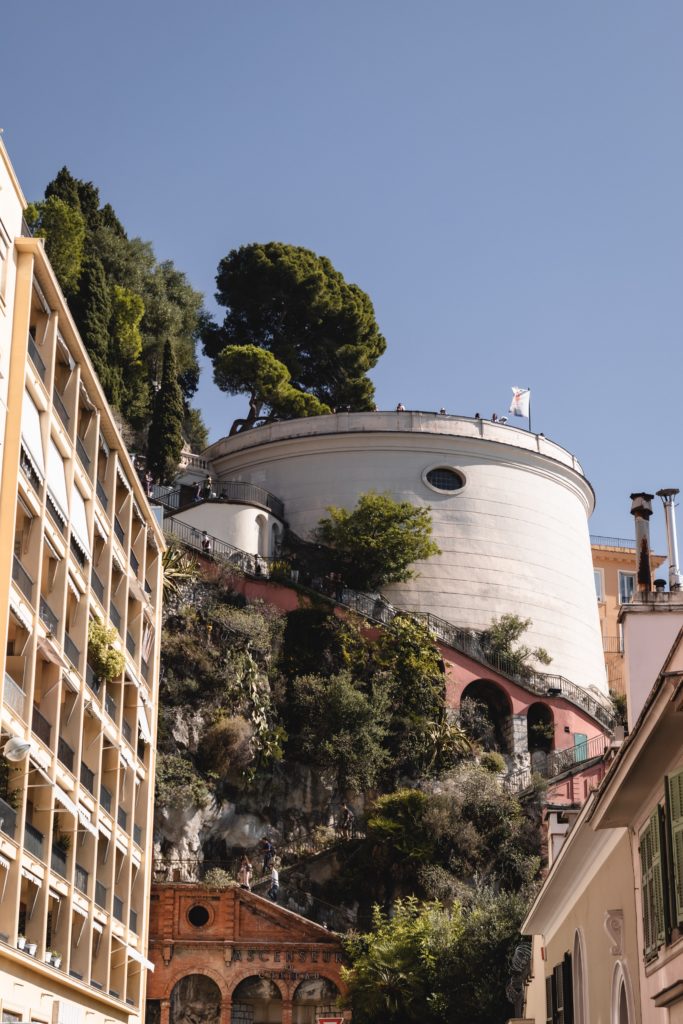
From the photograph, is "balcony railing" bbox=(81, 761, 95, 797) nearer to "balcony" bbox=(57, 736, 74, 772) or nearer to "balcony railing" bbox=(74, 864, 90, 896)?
"balcony" bbox=(57, 736, 74, 772)

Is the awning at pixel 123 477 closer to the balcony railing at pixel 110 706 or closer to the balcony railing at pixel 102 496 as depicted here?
the balcony railing at pixel 102 496

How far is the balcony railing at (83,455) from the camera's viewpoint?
30.1m

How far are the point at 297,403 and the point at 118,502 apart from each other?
30736 mm

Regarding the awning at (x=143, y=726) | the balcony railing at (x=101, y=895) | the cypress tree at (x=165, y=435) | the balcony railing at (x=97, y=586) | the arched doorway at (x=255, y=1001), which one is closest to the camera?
the balcony railing at (x=101, y=895)

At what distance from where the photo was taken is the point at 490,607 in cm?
5525

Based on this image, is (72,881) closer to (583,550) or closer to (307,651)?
(307,651)

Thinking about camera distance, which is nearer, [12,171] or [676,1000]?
[676,1000]

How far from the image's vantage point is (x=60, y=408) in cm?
2842

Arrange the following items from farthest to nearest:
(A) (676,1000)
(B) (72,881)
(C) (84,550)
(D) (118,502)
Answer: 1. (D) (118,502)
2. (C) (84,550)
3. (B) (72,881)
4. (A) (676,1000)

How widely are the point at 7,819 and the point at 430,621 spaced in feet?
99.1

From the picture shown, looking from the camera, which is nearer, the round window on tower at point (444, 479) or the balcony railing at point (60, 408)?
the balcony railing at point (60, 408)

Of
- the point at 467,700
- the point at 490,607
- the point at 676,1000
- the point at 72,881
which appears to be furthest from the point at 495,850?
the point at 676,1000

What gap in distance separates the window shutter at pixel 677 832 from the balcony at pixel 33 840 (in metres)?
15.4

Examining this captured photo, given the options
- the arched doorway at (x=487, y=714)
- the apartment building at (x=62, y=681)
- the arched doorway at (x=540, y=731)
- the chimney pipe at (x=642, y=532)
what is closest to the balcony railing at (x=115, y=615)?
the apartment building at (x=62, y=681)
